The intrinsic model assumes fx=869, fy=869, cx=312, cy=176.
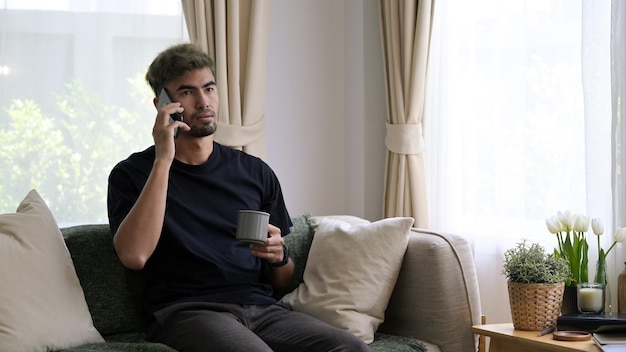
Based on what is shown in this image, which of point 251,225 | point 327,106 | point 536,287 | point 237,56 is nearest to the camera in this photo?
point 251,225

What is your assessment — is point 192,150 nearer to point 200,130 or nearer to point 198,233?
point 200,130

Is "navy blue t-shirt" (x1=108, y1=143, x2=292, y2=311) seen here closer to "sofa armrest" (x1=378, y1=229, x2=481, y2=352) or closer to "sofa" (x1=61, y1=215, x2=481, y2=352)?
"sofa" (x1=61, y1=215, x2=481, y2=352)

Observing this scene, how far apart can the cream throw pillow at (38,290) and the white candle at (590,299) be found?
4.65 feet

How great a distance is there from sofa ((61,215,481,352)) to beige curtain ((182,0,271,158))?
1.04 meters

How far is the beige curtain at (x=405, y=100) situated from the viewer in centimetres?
369

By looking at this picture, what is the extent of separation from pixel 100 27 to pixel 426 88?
1.39 metres

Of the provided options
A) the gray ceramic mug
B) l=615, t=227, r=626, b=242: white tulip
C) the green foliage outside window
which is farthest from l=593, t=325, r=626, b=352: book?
the green foliage outside window

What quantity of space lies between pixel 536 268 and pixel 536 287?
55 mm

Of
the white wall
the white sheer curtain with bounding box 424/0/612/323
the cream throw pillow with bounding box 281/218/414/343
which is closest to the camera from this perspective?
the cream throw pillow with bounding box 281/218/414/343

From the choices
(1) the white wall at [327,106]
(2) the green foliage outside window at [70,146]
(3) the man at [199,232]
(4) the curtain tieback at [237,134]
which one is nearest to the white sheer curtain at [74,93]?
(2) the green foliage outside window at [70,146]

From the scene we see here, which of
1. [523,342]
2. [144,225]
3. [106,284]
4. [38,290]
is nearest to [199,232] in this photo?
[144,225]

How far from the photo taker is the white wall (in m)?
4.03

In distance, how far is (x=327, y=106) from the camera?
13.7 feet

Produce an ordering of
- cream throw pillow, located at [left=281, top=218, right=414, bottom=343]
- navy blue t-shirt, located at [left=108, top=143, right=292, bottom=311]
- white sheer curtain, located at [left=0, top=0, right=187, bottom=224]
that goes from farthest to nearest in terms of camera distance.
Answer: white sheer curtain, located at [left=0, top=0, right=187, bottom=224] < cream throw pillow, located at [left=281, top=218, right=414, bottom=343] < navy blue t-shirt, located at [left=108, top=143, right=292, bottom=311]
